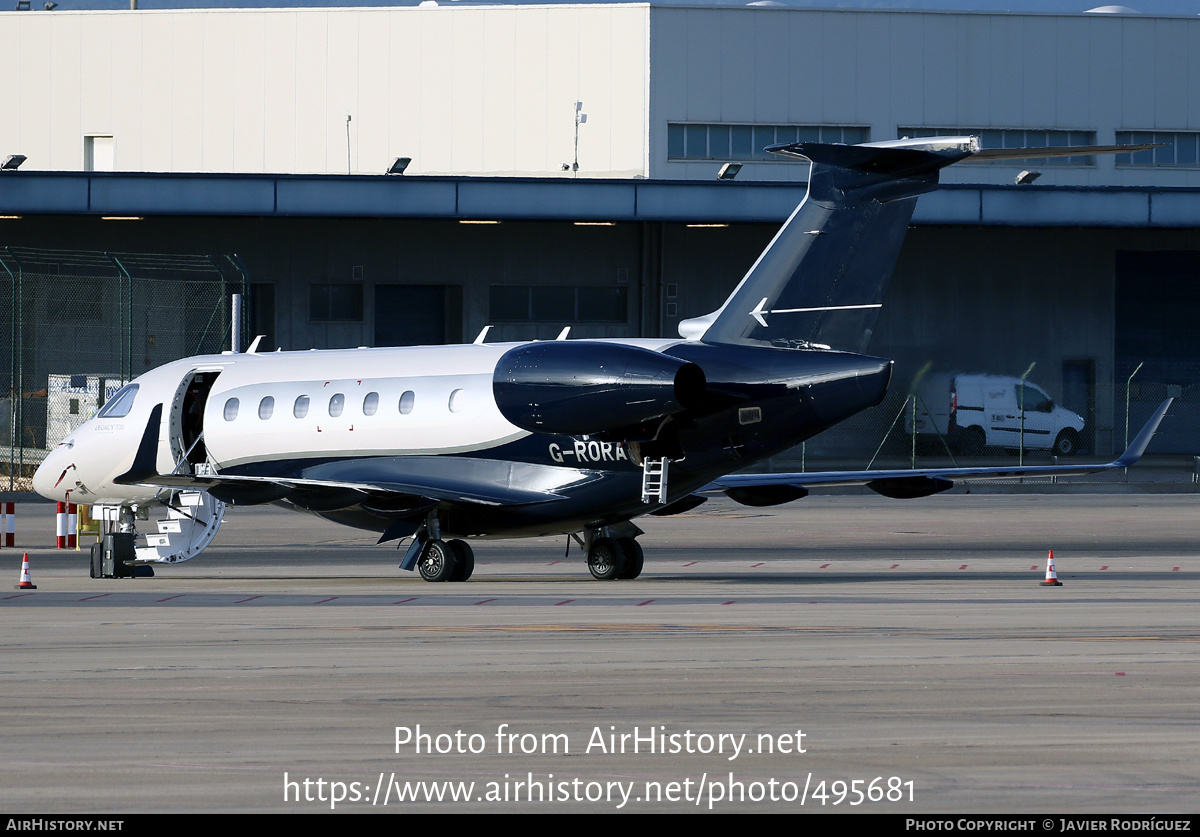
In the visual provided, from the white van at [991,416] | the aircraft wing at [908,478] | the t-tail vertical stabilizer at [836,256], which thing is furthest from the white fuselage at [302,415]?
the white van at [991,416]

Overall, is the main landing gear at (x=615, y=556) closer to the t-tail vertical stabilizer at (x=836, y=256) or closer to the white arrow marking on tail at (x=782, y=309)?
the t-tail vertical stabilizer at (x=836, y=256)

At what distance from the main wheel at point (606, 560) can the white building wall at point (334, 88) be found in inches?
1343

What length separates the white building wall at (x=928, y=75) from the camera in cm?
5469

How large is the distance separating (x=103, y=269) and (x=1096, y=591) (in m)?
39.6

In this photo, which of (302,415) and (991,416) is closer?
(302,415)

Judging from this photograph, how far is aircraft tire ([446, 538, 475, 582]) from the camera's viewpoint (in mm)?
21703

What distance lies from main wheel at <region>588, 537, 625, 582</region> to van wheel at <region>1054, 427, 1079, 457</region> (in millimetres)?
33509

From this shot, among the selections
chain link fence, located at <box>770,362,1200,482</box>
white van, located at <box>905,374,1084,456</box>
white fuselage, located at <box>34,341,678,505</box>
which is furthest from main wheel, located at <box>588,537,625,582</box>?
white van, located at <box>905,374,1084,456</box>

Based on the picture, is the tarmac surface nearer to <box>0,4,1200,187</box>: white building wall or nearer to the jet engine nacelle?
the jet engine nacelle

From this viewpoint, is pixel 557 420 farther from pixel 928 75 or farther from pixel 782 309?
pixel 928 75

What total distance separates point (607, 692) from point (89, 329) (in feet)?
131

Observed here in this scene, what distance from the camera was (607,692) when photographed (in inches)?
456

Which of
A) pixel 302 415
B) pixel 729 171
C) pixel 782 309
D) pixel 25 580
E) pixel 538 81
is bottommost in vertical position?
pixel 25 580

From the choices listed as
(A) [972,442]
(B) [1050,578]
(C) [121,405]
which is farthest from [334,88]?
(B) [1050,578]
